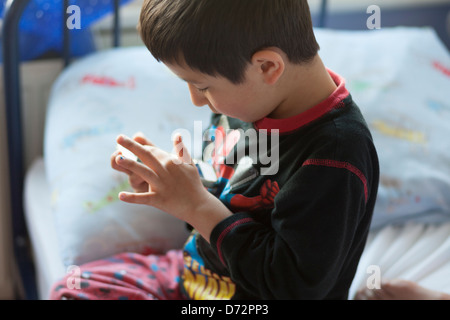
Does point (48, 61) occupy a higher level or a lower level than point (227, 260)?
higher

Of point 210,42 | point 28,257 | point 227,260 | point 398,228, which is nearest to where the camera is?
point 210,42

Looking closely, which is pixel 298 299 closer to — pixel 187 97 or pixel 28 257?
pixel 187 97

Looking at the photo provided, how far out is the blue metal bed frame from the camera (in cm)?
109

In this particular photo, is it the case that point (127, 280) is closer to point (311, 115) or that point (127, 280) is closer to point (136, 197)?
point (136, 197)

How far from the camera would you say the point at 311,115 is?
2.13ft

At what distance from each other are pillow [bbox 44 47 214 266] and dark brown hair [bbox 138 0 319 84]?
0.35 m

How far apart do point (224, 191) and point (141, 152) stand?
15 centimetres

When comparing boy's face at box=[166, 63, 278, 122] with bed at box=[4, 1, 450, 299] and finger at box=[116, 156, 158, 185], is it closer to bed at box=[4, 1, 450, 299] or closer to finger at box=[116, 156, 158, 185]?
finger at box=[116, 156, 158, 185]

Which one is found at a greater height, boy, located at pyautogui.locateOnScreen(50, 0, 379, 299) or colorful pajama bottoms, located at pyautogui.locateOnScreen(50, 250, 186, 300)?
boy, located at pyautogui.locateOnScreen(50, 0, 379, 299)

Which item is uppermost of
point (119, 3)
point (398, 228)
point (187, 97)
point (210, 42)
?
point (119, 3)

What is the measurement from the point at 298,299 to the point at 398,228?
0.52 metres

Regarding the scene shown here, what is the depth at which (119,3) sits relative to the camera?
1301mm

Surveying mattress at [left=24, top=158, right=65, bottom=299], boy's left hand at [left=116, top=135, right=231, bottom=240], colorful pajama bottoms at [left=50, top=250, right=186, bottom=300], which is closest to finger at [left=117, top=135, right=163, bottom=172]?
boy's left hand at [left=116, top=135, right=231, bottom=240]
